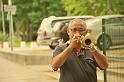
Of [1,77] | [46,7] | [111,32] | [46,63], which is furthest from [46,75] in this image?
[46,7]

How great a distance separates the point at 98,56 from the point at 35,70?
13.4m

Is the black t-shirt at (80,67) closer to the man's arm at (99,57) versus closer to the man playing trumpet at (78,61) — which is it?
the man playing trumpet at (78,61)

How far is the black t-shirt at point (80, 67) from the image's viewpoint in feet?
16.4

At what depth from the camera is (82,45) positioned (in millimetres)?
4816

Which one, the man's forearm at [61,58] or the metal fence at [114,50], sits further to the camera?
the metal fence at [114,50]

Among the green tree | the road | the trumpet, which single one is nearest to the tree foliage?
the green tree

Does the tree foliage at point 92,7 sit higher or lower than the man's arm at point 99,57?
higher

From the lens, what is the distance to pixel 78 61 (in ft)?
16.5

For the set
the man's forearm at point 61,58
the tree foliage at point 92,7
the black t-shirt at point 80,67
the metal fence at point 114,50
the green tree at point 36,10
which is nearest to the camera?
the man's forearm at point 61,58

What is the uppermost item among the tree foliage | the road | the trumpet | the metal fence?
the tree foliage

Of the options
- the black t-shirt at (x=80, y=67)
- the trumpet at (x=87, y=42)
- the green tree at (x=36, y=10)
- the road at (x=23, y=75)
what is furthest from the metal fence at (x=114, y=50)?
the green tree at (x=36, y=10)

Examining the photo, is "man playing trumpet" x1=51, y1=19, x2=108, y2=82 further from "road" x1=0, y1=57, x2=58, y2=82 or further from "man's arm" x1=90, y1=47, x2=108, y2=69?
"road" x1=0, y1=57, x2=58, y2=82

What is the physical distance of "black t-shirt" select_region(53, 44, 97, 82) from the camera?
16.4 ft

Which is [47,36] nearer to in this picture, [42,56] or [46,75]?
[42,56]
